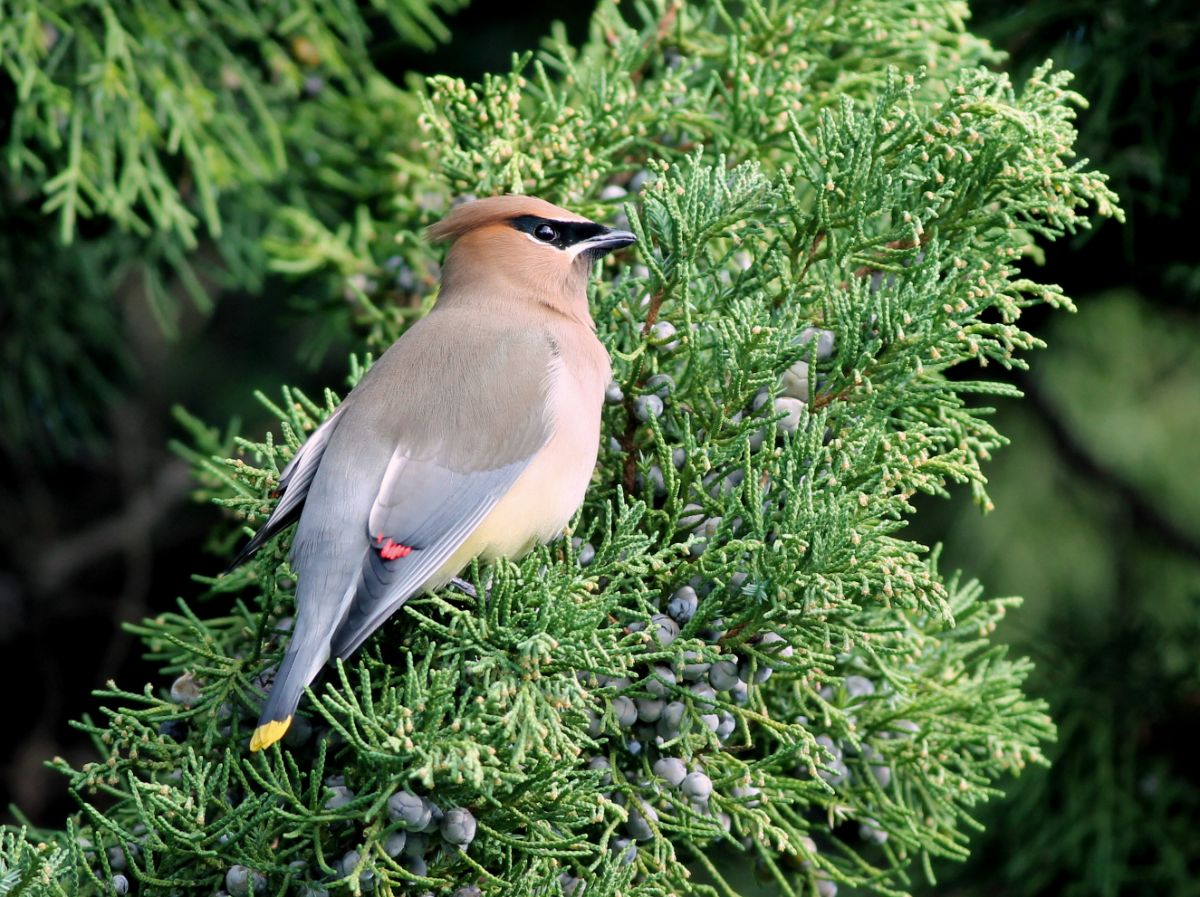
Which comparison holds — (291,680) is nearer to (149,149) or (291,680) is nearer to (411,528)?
(411,528)

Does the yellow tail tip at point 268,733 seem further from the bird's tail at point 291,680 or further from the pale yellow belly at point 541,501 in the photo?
the pale yellow belly at point 541,501

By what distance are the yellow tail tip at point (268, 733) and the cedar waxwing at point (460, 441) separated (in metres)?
0.06

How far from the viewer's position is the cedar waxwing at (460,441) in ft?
7.81

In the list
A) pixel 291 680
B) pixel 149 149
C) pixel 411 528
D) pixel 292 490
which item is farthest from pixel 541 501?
pixel 149 149

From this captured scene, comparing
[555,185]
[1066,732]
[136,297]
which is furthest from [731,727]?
[136,297]

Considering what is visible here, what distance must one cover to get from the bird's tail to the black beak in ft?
3.13

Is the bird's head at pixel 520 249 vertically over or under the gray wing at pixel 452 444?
over

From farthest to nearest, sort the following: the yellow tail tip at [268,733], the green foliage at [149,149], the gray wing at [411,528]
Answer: the green foliage at [149,149] < the gray wing at [411,528] < the yellow tail tip at [268,733]

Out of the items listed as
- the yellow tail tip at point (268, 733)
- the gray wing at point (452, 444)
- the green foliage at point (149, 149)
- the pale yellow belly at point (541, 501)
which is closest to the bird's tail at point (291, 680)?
the yellow tail tip at point (268, 733)

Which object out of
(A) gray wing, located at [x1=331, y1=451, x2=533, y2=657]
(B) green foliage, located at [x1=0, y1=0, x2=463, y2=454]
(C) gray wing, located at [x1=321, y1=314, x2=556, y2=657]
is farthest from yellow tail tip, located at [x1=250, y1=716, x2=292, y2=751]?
(B) green foliage, located at [x1=0, y1=0, x2=463, y2=454]

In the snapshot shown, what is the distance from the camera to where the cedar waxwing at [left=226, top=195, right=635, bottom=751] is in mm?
2381

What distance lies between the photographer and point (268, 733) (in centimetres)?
207

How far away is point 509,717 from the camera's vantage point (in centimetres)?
200

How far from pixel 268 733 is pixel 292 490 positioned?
0.55 metres
